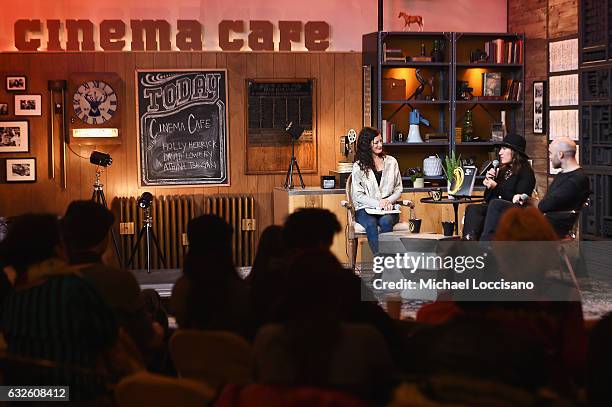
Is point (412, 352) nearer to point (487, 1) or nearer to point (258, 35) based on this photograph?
point (258, 35)

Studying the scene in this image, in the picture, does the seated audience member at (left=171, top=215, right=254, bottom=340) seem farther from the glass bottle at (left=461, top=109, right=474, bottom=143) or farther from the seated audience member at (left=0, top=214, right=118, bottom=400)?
the glass bottle at (left=461, top=109, right=474, bottom=143)

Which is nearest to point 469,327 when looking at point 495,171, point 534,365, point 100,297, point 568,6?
point 534,365

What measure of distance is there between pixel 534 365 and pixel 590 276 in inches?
253

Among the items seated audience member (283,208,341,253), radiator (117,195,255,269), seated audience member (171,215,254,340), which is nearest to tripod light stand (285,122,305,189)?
radiator (117,195,255,269)

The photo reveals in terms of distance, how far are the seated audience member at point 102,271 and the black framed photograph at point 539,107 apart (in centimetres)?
723

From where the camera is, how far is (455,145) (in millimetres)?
10719

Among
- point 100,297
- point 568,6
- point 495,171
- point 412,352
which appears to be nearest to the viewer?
point 412,352

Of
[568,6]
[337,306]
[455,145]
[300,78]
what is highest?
[568,6]

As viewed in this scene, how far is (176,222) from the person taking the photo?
10.4m

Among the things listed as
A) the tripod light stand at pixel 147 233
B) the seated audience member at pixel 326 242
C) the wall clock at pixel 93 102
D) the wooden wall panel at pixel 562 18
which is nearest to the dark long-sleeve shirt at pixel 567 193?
the wooden wall panel at pixel 562 18

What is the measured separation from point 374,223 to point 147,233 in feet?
8.54

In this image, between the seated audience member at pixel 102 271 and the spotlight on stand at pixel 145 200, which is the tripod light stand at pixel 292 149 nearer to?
the spotlight on stand at pixel 145 200

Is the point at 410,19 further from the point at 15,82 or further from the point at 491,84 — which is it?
the point at 15,82

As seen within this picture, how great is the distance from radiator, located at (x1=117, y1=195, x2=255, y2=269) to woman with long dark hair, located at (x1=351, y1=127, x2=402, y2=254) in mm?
1923
